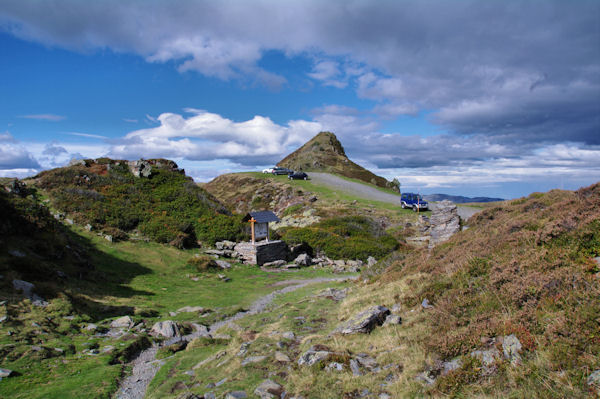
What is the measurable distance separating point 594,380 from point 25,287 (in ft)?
66.2

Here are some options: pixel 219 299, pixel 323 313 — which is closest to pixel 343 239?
pixel 219 299

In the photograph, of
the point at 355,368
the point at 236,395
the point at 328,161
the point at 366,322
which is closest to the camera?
the point at 236,395

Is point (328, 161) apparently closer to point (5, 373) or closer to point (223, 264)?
point (223, 264)

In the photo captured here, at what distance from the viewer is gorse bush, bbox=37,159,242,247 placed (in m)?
32.9

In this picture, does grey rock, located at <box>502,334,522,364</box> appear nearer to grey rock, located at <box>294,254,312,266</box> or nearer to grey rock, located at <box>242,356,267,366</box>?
grey rock, located at <box>242,356,267,366</box>

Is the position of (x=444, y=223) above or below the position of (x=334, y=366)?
above

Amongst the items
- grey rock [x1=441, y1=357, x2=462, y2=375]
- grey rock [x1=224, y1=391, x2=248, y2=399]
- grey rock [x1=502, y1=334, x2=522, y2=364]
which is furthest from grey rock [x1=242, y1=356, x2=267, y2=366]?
grey rock [x1=502, y1=334, x2=522, y2=364]

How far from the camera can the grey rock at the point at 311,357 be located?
8.23 m

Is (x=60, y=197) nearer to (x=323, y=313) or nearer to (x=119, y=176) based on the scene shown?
(x=119, y=176)

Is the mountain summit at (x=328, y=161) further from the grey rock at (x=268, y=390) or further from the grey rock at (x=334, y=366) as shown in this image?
the grey rock at (x=268, y=390)

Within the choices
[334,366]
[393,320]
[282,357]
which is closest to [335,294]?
[393,320]

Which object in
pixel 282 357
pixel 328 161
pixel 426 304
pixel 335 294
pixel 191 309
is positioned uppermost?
pixel 328 161

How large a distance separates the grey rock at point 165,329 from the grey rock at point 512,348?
13063 millimetres

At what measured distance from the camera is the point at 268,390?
24.6 feet
